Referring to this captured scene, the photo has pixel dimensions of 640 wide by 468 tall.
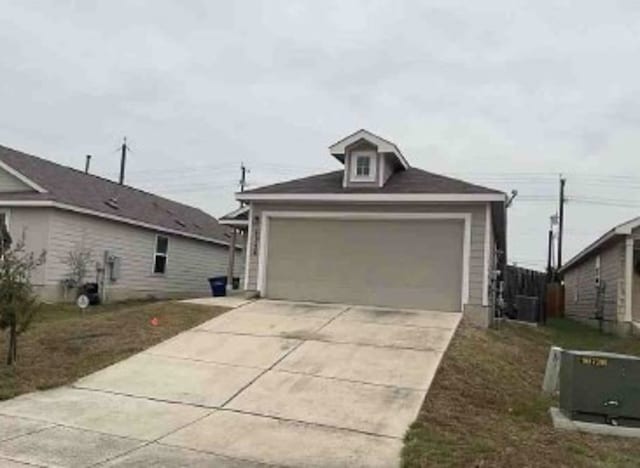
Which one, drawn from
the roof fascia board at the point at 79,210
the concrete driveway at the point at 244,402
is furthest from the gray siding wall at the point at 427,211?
the roof fascia board at the point at 79,210

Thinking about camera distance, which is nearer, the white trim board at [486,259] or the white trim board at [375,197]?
the white trim board at [486,259]

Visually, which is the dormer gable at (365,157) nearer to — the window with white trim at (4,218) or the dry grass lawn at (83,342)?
the dry grass lawn at (83,342)

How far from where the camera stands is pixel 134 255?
75.9 feet

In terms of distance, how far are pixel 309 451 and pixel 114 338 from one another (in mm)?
6063

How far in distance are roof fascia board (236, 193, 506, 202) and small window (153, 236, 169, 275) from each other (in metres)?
7.89

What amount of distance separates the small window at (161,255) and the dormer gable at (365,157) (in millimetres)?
9692

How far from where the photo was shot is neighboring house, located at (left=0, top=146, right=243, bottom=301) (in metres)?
19.2

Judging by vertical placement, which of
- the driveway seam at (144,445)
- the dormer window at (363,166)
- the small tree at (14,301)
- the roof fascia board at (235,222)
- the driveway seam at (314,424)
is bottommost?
the driveway seam at (144,445)

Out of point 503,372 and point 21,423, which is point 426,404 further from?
point 21,423

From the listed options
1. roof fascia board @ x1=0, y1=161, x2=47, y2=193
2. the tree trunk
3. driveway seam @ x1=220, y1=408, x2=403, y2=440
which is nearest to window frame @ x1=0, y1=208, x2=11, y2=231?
roof fascia board @ x1=0, y1=161, x2=47, y2=193

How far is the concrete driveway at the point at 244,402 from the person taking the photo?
6.52 meters

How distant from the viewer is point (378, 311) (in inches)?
589

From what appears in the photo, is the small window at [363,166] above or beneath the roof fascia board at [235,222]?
above

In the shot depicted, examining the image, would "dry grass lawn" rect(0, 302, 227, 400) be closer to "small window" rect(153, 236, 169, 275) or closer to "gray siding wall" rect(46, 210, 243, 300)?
"gray siding wall" rect(46, 210, 243, 300)
